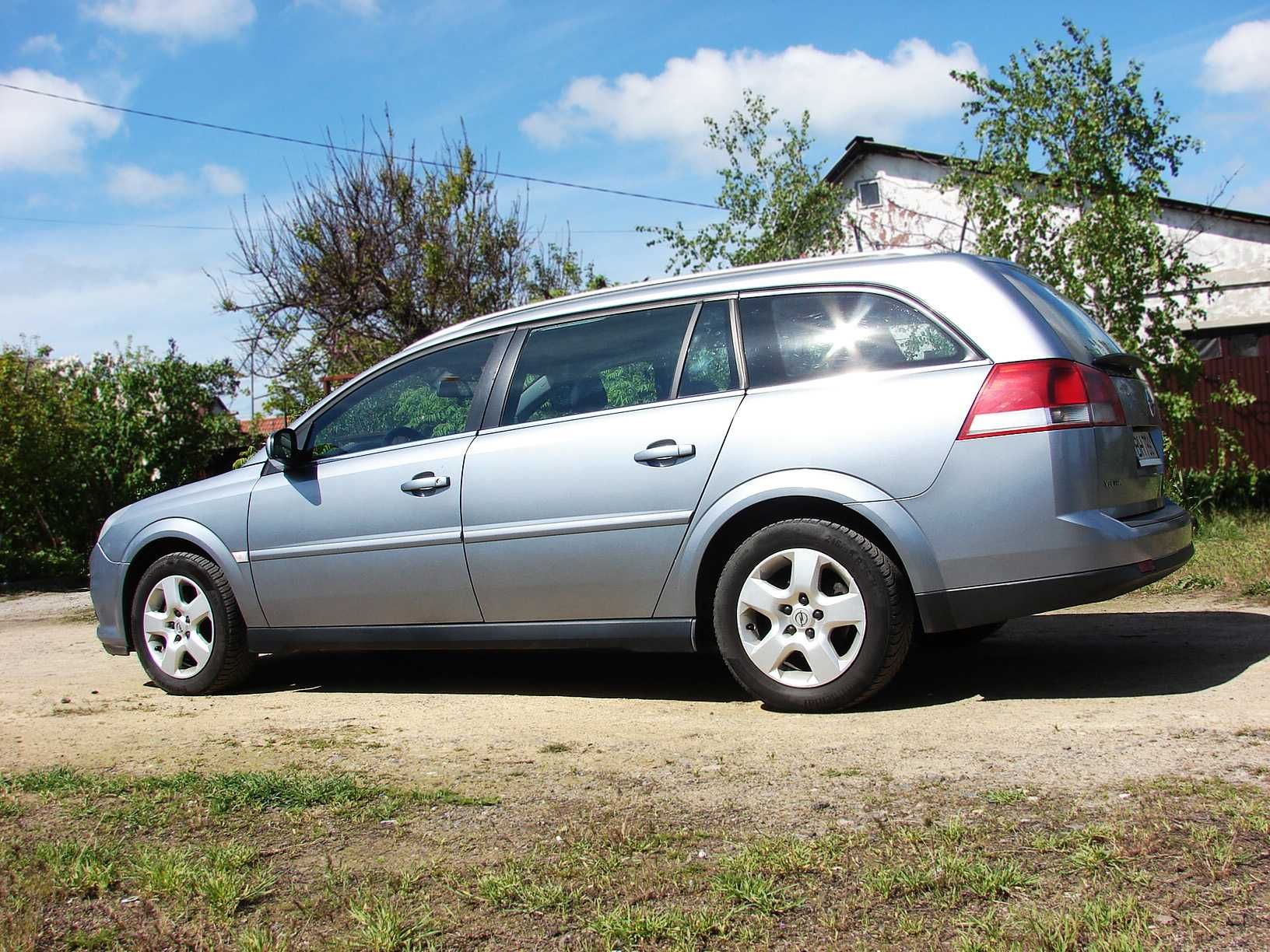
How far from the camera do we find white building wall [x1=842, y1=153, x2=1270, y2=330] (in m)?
18.0

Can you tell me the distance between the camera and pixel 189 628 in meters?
5.90

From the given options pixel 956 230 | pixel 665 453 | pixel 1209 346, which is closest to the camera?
pixel 665 453

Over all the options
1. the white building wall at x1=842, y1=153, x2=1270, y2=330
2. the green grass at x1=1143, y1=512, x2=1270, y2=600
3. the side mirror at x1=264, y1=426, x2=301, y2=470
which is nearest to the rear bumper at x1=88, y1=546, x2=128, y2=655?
the side mirror at x1=264, y1=426, x2=301, y2=470

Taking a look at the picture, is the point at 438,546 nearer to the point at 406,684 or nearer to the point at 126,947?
the point at 406,684

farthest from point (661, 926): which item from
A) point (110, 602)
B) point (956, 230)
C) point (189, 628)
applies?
point (956, 230)

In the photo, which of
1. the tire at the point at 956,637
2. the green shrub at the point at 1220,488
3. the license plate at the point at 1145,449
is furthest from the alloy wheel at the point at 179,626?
the green shrub at the point at 1220,488

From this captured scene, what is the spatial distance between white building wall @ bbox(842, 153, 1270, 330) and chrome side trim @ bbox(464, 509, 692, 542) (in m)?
9.04

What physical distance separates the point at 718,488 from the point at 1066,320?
4.97 feet

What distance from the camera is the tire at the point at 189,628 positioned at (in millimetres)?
5809

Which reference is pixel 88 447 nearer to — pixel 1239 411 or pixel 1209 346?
pixel 1239 411

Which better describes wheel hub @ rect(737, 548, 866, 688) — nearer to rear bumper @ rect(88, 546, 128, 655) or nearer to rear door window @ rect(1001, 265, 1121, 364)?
rear door window @ rect(1001, 265, 1121, 364)

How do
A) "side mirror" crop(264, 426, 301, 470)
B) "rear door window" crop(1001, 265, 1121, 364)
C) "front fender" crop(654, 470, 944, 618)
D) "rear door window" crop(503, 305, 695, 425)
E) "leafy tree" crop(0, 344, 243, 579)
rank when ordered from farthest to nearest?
"leafy tree" crop(0, 344, 243, 579) < "side mirror" crop(264, 426, 301, 470) < "rear door window" crop(503, 305, 695, 425) < "rear door window" crop(1001, 265, 1121, 364) < "front fender" crop(654, 470, 944, 618)

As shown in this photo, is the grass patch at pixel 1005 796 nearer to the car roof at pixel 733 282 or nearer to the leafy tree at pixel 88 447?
the car roof at pixel 733 282

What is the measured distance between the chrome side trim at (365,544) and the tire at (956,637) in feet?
7.30
